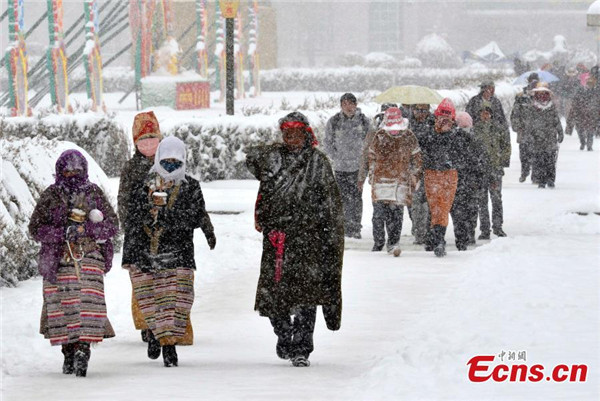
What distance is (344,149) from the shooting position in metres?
15.7

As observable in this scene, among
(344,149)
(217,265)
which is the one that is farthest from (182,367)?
(344,149)

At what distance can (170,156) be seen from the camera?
28.1 ft

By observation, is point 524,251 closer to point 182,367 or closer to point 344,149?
point 344,149

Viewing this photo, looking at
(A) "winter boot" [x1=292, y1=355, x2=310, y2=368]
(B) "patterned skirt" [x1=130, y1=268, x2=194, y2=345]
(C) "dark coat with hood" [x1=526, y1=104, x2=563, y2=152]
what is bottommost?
(A) "winter boot" [x1=292, y1=355, x2=310, y2=368]

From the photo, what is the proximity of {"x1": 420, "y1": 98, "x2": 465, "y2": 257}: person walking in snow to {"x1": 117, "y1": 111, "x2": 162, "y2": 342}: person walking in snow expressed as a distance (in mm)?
5214

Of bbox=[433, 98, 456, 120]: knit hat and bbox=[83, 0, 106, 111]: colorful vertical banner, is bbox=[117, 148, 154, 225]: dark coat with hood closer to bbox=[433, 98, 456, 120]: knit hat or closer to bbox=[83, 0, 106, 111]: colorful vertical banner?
bbox=[433, 98, 456, 120]: knit hat

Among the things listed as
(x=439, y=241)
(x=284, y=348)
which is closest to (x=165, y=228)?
(x=284, y=348)

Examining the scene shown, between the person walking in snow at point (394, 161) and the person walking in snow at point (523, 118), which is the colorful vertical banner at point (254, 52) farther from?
the person walking in snow at point (394, 161)

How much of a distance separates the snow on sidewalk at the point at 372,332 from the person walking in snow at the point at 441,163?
451 millimetres

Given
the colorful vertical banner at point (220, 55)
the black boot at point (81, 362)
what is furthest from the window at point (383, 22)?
the black boot at point (81, 362)

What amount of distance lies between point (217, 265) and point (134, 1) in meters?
24.0

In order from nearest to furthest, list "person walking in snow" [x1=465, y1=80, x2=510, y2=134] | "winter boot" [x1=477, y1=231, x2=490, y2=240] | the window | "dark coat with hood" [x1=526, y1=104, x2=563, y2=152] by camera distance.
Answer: "winter boot" [x1=477, y1=231, x2=490, y2=240] < "person walking in snow" [x1=465, y1=80, x2=510, y2=134] < "dark coat with hood" [x1=526, y1=104, x2=563, y2=152] < the window

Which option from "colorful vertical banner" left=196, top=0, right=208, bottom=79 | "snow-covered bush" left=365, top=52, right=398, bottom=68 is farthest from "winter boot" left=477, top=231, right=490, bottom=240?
"snow-covered bush" left=365, top=52, right=398, bottom=68

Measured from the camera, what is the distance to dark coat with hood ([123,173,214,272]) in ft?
28.2
